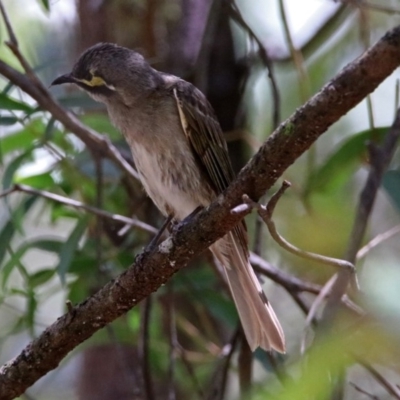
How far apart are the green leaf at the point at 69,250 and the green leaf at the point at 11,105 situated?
1.49ft

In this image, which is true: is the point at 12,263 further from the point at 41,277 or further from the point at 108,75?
the point at 108,75

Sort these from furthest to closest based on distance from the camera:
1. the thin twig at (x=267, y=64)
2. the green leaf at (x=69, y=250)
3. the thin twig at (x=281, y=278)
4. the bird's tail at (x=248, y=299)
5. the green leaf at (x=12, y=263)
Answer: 1. the thin twig at (x=267, y=64)
2. the thin twig at (x=281, y=278)
3. the green leaf at (x=12, y=263)
4. the green leaf at (x=69, y=250)
5. the bird's tail at (x=248, y=299)

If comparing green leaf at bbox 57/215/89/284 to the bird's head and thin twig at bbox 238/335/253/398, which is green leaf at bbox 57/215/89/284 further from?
thin twig at bbox 238/335/253/398

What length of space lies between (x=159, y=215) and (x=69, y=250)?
1.01m

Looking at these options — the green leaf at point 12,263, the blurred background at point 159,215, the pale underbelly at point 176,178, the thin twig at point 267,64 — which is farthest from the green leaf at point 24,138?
the thin twig at point 267,64

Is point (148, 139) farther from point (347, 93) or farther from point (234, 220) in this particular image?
point (347, 93)

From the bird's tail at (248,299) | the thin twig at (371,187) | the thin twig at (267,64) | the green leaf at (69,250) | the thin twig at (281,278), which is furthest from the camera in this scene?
the thin twig at (267,64)

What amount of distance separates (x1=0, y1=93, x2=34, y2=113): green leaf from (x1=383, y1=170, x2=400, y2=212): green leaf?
126 cm

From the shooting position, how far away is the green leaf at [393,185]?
2.37 metres

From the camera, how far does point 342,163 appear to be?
2914mm

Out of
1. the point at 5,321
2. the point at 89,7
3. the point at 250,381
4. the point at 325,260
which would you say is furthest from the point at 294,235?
the point at 5,321

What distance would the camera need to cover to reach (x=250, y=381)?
2.80 meters

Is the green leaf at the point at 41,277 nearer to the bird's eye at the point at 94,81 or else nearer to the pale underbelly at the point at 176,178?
the pale underbelly at the point at 176,178

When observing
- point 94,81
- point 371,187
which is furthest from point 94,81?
point 371,187
